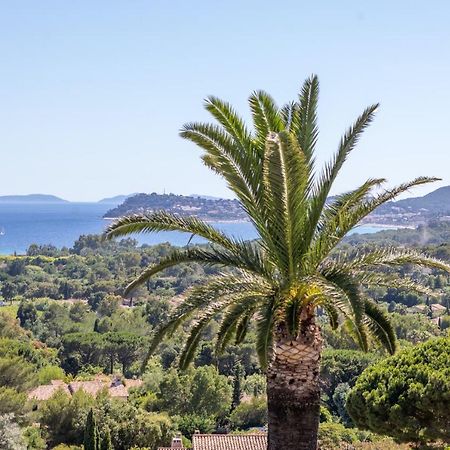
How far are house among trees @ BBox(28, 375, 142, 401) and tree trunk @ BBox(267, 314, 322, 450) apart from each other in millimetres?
24366

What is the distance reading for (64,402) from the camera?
81.0 ft

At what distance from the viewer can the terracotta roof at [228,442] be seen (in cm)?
1939

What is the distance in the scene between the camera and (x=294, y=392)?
666 cm

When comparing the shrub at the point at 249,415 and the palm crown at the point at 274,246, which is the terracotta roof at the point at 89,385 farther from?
the palm crown at the point at 274,246

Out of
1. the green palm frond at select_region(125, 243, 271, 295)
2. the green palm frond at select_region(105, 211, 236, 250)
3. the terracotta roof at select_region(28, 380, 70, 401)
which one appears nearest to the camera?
the green palm frond at select_region(105, 211, 236, 250)

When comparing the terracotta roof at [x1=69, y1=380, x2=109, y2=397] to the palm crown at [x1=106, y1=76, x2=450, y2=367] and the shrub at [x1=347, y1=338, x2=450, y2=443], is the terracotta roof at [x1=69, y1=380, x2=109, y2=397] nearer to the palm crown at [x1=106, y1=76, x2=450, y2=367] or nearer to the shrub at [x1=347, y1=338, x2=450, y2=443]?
the shrub at [x1=347, y1=338, x2=450, y2=443]

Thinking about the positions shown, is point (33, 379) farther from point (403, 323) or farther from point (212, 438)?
point (403, 323)

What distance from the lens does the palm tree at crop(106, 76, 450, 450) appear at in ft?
21.5

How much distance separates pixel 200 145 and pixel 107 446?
16.0 metres

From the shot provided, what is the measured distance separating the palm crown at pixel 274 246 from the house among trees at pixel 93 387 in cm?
2426

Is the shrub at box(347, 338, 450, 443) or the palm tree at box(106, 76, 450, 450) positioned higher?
the palm tree at box(106, 76, 450, 450)

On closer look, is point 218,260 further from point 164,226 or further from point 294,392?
point 294,392

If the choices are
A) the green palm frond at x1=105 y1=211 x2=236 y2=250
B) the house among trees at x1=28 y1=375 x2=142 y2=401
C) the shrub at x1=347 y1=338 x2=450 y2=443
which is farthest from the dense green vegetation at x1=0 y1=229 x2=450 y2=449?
the shrub at x1=347 y1=338 x2=450 y2=443

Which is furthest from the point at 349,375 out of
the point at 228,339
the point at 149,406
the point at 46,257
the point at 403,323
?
the point at 46,257
